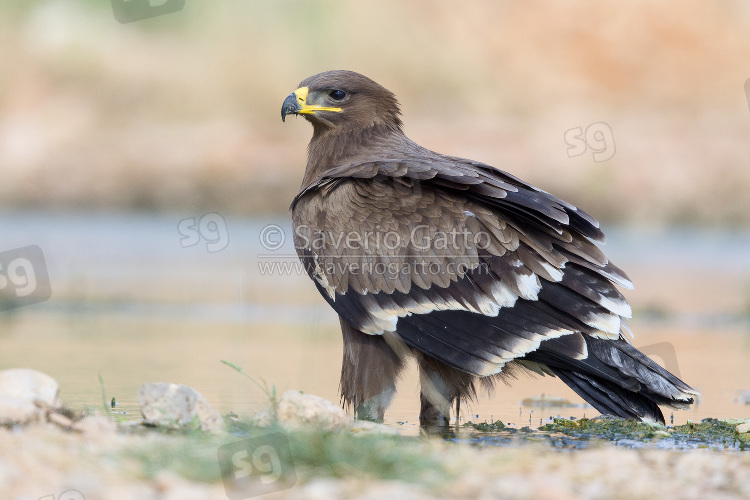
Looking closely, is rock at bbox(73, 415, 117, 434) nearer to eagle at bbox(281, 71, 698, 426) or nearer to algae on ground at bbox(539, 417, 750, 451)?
eagle at bbox(281, 71, 698, 426)

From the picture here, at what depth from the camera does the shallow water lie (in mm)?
7453

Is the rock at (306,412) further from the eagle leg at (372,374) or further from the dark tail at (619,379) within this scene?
the dark tail at (619,379)

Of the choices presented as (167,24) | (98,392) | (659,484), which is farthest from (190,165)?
(659,484)

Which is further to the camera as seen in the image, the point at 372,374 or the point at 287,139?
the point at 287,139

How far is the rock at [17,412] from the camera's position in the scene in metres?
5.09

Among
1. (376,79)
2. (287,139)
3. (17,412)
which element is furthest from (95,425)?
(376,79)

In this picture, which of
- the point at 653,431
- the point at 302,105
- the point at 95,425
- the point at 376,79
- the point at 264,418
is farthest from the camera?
the point at 376,79

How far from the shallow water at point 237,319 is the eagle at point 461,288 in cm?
42

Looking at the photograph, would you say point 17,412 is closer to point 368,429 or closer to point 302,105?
point 368,429

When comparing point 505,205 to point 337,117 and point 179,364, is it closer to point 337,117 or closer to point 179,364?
point 337,117

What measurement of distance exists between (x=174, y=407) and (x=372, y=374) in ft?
4.38

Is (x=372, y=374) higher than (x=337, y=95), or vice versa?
(x=337, y=95)

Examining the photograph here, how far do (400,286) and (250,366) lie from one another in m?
2.13

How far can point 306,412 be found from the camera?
5.35m
